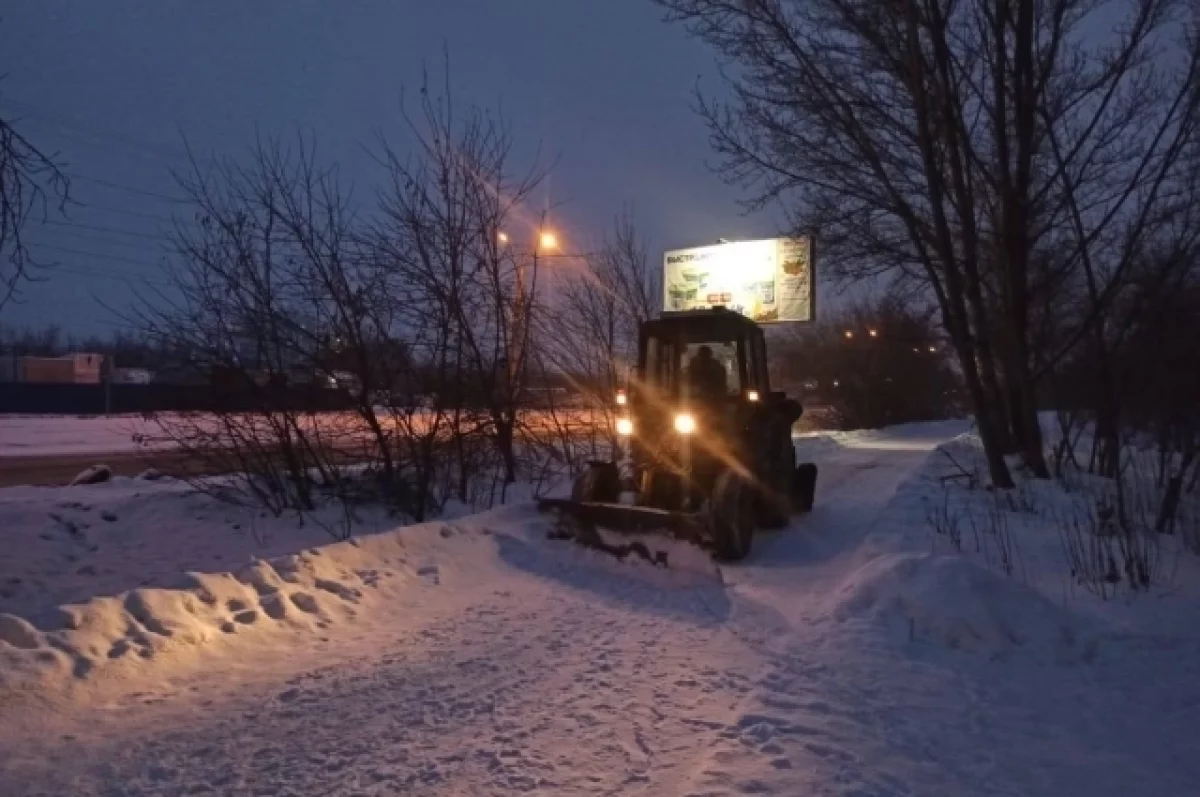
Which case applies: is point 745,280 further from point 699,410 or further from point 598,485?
point 598,485

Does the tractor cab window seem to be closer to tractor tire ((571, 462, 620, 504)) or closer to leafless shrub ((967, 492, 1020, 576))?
tractor tire ((571, 462, 620, 504))

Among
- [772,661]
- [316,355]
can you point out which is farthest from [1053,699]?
[316,355]

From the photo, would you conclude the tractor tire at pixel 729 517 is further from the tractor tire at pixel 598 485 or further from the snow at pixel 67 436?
the snow at pixel 67 436

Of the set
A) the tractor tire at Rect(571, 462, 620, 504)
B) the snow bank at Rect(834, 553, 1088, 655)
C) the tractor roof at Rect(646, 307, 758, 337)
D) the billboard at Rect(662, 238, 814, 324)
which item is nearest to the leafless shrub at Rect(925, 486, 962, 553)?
the snow bank at Rect(834, 553, 1088, 655)

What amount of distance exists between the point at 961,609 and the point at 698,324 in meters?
5.36

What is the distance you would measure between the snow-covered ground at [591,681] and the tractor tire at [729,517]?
36 cm

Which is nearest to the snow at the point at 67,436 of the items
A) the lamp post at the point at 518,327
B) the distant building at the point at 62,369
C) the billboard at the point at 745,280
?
the lamp post at the point at 518,327

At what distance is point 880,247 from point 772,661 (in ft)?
42.7

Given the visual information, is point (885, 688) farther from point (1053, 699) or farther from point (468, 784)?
point (468, 784)

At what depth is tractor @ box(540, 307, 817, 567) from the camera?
9039 millimetres

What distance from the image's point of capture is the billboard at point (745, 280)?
97.7 feet

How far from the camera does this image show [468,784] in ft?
13.1

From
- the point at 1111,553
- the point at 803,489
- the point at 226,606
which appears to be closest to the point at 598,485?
the point at 803,489

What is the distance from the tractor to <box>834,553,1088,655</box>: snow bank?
2.23 meters
